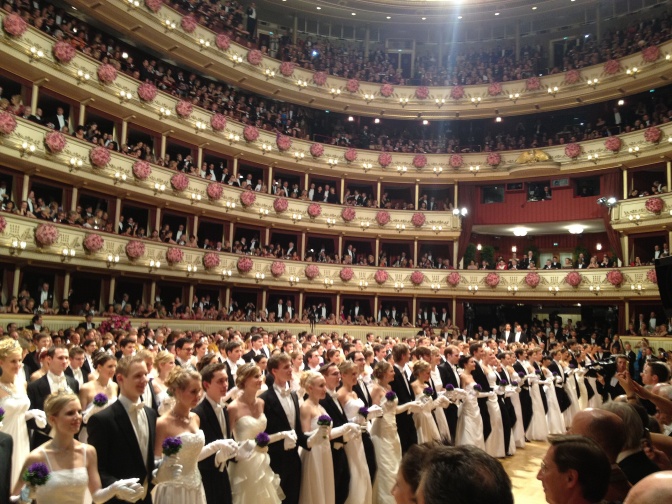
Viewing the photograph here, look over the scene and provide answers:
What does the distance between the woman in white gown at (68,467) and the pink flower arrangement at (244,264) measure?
19329mm

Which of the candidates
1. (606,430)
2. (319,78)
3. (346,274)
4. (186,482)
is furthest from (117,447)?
(319,78)

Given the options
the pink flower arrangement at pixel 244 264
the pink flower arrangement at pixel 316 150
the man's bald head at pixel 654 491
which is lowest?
the man's bald head at pixel 654 491

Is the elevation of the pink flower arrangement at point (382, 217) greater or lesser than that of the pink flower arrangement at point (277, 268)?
greater

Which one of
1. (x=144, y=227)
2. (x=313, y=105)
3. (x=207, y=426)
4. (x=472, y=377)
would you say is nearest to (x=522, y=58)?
(x=313, y=105)

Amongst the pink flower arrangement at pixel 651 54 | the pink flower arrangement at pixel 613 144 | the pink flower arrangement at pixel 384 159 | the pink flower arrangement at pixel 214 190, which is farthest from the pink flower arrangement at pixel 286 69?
the pink flower arrangement at pixel 651 54

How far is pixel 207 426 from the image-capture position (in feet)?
16.1

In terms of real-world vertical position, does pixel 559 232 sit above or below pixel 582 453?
above

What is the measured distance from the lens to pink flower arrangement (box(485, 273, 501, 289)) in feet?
83.7

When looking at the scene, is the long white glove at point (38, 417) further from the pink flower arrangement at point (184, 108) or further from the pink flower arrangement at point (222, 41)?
the pink flower arrangement at point (222, 41)

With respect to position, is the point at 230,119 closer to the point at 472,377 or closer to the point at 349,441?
the point at 472,377

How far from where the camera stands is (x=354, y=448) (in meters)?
6.34

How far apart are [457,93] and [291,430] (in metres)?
25.1

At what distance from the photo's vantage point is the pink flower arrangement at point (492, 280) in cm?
2552

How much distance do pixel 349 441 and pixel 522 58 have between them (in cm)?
2712
